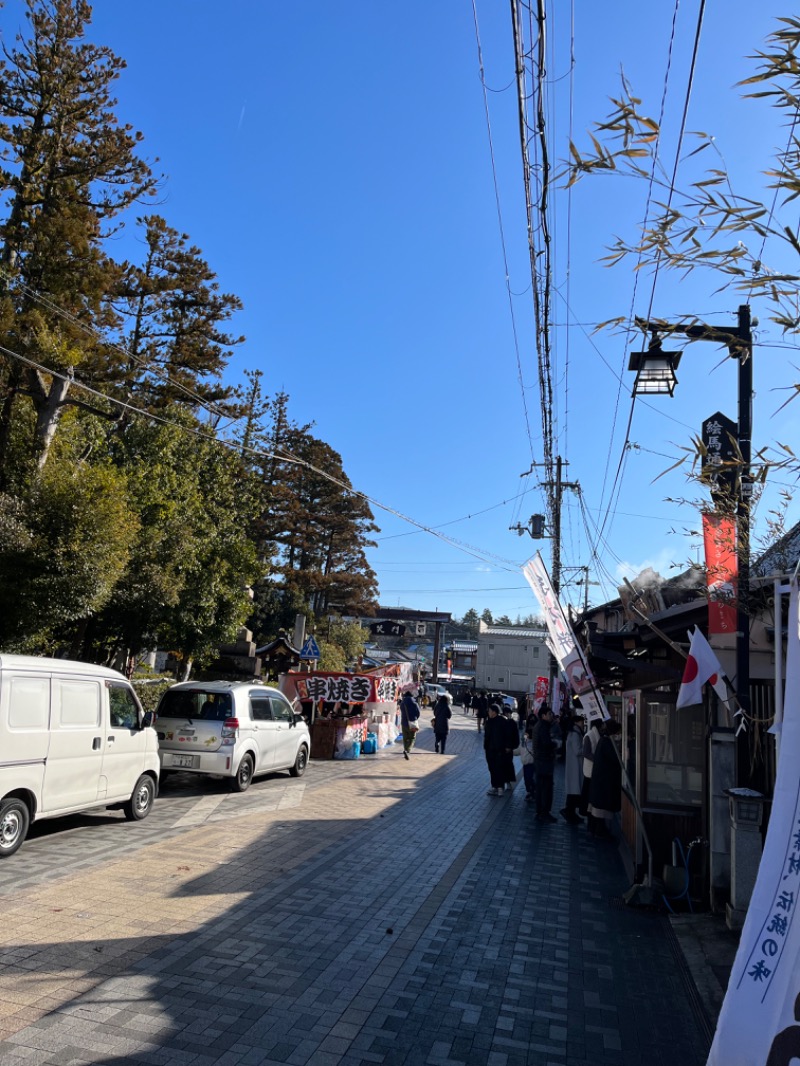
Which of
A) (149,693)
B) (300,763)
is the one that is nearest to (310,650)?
(149,693)

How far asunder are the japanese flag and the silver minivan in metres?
7.48

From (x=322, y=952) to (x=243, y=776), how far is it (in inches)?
279

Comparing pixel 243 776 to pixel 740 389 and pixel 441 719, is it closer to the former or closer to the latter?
pixel 441 719

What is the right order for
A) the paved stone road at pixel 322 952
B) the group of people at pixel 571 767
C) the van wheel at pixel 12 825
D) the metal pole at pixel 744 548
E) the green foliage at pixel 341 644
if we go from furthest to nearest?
the green foliage at pixel 341 644
the group of people at pixel 571 767
the van wheel at pixel 12 825
the metal pole at pixel 744 548
the paved stone road at pixel 322 952

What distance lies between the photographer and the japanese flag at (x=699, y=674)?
22.5 ft

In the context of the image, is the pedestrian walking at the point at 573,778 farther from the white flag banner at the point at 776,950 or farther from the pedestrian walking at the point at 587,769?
the white flag banner at the point at 776,950

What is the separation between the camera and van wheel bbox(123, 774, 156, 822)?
31.4ft

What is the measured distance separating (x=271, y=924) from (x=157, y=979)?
1.39m

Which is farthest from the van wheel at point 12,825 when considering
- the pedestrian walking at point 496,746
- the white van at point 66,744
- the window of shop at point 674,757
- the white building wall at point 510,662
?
the white building wall at point 510,662

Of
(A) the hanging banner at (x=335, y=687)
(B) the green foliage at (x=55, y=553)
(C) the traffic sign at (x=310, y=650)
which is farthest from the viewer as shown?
(C) the traffic sign at (x=310, y=650)

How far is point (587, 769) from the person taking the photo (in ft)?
40.4

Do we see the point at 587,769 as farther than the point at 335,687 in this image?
No

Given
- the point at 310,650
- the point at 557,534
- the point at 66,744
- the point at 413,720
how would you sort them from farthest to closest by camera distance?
the point at 557,534 < the point at 310,650 < the point at 413,720 < the point at 66,744

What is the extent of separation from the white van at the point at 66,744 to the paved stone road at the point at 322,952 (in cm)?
47
